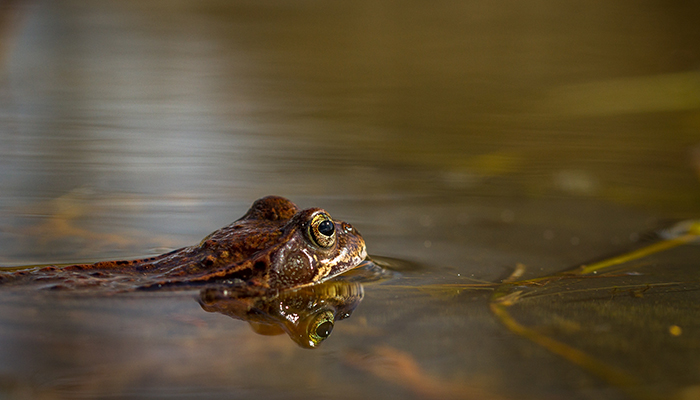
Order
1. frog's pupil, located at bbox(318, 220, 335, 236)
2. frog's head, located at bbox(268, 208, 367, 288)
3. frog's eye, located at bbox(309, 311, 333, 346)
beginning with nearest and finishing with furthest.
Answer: frog's eye, located at bbox(309, 311, 333, 346)
frog's head, located at bbox(268, 208, 367, 288)
frog's pupil, located at bbox(318, 220, 335, 236)

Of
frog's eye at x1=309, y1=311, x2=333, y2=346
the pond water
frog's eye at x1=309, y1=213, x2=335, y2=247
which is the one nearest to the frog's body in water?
frog's eye at x1=309, y1=213, x2=335, y2=247

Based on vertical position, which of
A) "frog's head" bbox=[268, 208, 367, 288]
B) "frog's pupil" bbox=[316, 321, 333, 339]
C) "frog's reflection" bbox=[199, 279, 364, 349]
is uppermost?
"frog's head" bbox=[268, 208, 367, 288]

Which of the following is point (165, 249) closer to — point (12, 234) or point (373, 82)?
point (12, 234)

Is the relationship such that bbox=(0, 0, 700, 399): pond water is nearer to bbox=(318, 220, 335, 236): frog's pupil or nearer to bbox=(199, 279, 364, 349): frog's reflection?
bbox=(199, 279, 364, 349): frog's reflection

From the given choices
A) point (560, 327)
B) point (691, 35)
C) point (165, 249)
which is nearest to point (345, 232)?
point (165, 249)

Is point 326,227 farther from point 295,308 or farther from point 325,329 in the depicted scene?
point 325,329

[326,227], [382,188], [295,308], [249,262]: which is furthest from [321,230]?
[382,188]
